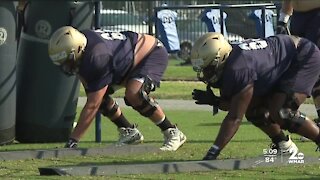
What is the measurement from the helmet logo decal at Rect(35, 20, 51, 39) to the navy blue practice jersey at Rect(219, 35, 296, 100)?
2800 mm

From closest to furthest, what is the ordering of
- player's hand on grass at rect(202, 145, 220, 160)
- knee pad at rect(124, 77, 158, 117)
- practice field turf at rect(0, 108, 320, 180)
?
practice field turf at rect(0, 108, 320, 180) < player's hand on grass at rect(202, 145, 220, 160) < knee pad at rect(124, 77, 158, 117)

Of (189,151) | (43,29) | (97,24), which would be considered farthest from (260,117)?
(43,29)

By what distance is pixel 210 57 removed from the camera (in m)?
8.73

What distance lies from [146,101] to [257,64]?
1.66m

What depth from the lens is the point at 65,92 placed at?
11.2m

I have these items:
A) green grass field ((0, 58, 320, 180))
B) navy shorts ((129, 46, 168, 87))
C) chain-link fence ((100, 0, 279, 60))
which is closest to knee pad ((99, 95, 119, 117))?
green grass field ((0, 58, 320, 180))

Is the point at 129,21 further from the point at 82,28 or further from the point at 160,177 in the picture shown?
the point at 160,177

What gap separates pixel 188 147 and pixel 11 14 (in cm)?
234

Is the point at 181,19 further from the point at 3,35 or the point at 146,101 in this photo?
the point at 146,101

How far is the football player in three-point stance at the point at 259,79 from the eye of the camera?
8750 millimetres

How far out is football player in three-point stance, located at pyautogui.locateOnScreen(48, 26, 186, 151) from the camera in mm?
9492

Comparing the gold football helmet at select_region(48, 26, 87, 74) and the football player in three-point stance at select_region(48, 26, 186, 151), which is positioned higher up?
the gold football helmet at select_region(48, 26, 87, 74)

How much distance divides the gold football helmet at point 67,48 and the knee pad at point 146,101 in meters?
0.85

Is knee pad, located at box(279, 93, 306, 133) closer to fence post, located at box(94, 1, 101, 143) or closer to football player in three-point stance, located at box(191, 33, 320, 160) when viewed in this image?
Result: football player in three-point stance, located at box(191, 33, 320, 160)
